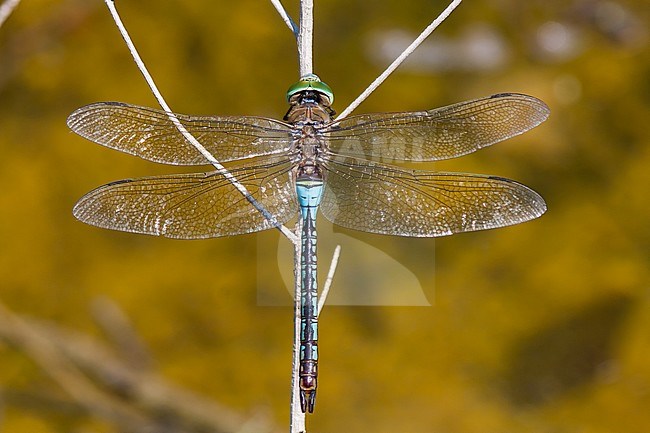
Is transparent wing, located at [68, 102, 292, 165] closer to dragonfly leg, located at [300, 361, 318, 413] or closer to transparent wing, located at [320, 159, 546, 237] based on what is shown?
transparent wing, located at [320, 159, 546, 237]

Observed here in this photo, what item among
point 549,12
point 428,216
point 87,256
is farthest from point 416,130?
point 549,12

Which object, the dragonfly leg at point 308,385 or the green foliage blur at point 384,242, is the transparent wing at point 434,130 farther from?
the green foliage blur at point 384,242

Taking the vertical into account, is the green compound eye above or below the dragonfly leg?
above

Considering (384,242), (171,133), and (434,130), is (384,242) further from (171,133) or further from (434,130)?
(171,133)

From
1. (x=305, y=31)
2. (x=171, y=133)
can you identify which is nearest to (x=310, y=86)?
(x=305, y=31)

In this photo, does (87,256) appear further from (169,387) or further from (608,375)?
(608,375)

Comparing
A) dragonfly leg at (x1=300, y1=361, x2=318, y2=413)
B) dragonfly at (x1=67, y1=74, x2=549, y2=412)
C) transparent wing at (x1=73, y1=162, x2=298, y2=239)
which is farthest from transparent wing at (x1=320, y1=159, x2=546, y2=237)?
dragonfly leg at (x1=300, y1=361, x2=318, y2=413)
